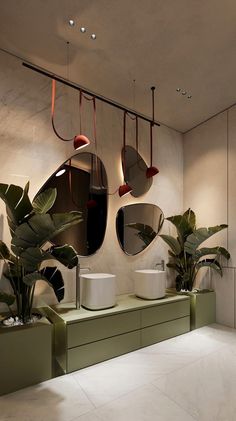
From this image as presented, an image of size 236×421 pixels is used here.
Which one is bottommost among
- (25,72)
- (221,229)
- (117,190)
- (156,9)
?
(221,229)

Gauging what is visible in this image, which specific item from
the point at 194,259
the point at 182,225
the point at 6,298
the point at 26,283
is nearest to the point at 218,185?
the point at 182,225

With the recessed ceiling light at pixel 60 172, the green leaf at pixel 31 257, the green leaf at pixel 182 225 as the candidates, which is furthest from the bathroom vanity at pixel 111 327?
the recessed ceiling light at pixel 60 172

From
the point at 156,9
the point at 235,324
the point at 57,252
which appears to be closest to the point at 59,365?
the point at 57,252

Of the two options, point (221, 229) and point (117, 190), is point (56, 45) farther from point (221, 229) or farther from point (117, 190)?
point (221, 229)

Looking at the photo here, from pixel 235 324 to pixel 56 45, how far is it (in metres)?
3.98

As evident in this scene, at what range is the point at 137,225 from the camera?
12.2 feet

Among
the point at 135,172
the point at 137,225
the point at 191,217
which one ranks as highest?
the point at 135,172

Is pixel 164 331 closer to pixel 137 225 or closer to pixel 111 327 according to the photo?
pixel 111 327

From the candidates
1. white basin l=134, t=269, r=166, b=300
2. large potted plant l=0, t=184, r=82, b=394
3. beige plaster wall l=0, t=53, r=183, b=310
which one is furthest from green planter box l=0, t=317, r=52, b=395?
white basin l=134, t=269, r=166, b=300

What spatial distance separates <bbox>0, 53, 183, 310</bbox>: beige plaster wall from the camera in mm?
2715

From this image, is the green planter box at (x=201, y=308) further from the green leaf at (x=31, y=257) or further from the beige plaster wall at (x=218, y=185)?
the green leaf at (x=31, y=257)

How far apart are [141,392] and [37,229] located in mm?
1550

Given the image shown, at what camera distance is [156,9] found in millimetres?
2299

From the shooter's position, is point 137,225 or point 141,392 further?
point 137,225
